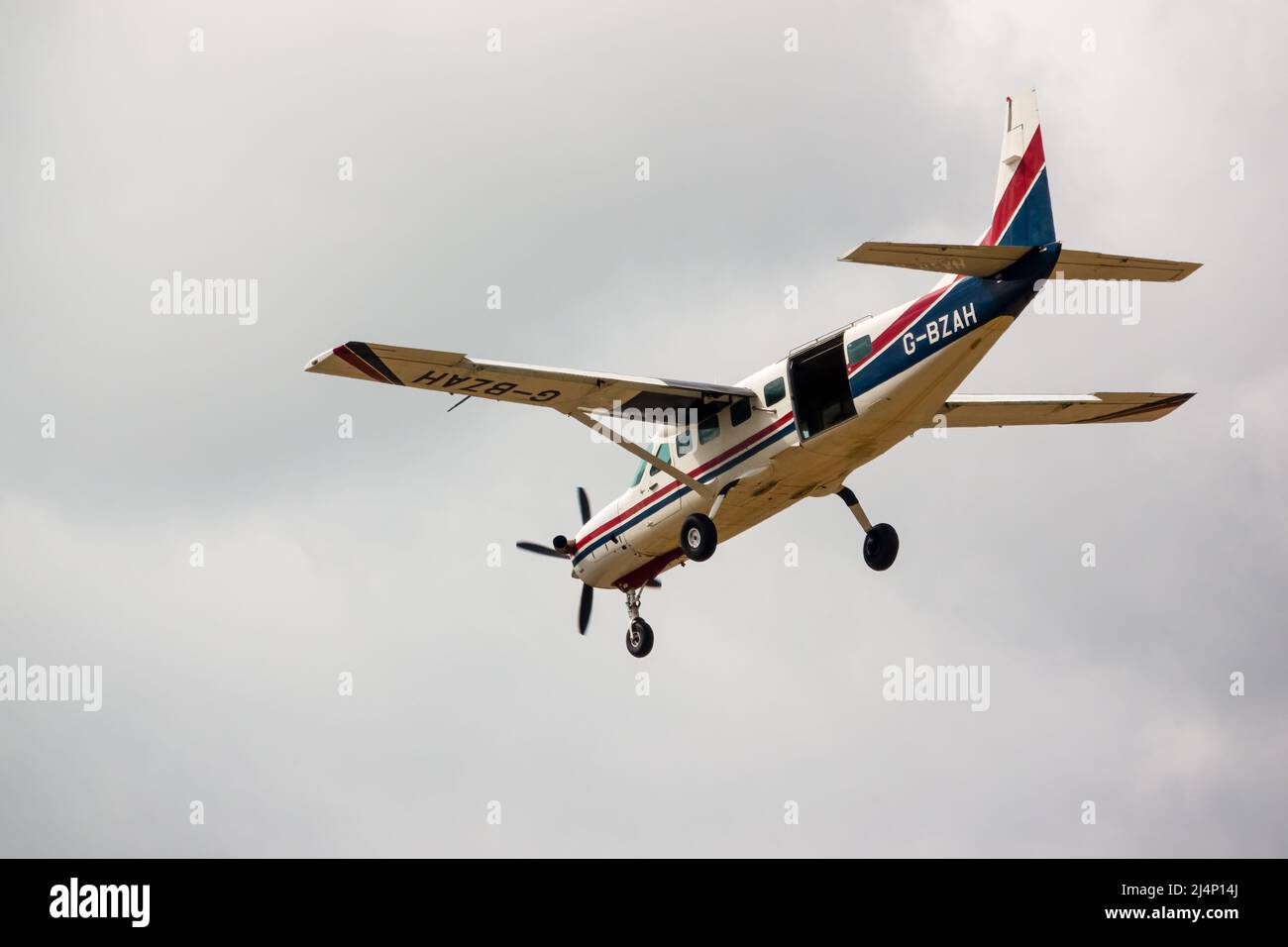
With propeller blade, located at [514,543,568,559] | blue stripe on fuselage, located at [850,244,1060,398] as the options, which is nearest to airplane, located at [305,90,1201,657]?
blue stripe on fuselage, located at [850,244,1060,398]

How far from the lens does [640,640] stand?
34375 millimetres

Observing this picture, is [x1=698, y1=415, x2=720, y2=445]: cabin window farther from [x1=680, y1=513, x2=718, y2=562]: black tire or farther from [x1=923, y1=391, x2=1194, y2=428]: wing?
[x1=923, y1=391, x2=1194, y2=428]: wing

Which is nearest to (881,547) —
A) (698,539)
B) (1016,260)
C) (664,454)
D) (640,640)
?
(698,539)

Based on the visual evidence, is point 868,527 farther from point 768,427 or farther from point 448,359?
point 448,359

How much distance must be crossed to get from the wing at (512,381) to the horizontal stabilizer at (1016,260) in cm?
469

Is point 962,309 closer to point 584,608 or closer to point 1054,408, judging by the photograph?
point 1054,408

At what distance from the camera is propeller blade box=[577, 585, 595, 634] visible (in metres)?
36.2

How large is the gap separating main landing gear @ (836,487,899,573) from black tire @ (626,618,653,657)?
4338 millimetres

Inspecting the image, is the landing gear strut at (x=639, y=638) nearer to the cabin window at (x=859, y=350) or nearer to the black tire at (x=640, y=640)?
the black tire at (x=640, y=640)

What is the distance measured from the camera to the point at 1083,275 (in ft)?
90.6

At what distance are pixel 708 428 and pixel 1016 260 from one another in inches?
241

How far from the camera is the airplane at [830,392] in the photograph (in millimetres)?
27859
